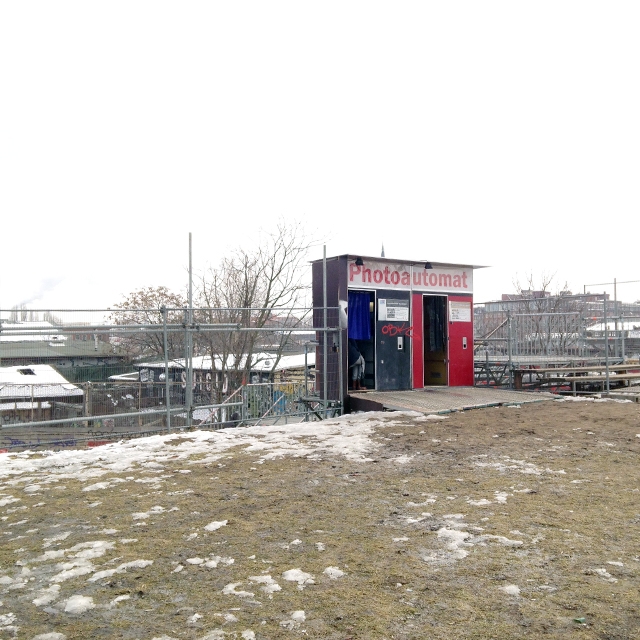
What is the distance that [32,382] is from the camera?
867 centimetres

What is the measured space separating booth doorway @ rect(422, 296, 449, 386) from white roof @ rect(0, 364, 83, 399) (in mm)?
9229

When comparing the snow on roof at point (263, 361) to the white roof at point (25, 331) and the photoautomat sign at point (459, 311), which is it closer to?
the white roof at point (25, 331)

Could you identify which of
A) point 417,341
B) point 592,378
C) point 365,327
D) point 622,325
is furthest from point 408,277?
point 622,325

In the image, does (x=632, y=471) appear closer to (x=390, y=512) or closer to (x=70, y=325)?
(x=390, y=512)

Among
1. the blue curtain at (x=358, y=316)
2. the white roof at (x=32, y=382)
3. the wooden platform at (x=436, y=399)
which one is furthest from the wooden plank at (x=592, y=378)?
the white roof at (x=32, y=382)

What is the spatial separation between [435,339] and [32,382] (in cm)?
978

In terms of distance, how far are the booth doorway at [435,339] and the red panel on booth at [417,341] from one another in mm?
873

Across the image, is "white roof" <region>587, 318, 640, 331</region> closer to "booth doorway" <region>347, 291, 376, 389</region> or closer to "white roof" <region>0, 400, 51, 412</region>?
"booth doorway" <region>347, 291, 376, 389</region>

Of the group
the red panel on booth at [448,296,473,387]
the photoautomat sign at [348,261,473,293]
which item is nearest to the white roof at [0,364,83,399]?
the photoautomat sign at [348,261,473,293]

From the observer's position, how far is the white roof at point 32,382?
862cm

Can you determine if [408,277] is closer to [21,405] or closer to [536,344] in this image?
[536,344]

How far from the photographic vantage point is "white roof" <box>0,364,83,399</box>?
8.62 m

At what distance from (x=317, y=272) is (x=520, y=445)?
6806mm

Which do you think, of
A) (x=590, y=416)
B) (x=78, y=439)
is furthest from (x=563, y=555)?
(x=590, y=416)
